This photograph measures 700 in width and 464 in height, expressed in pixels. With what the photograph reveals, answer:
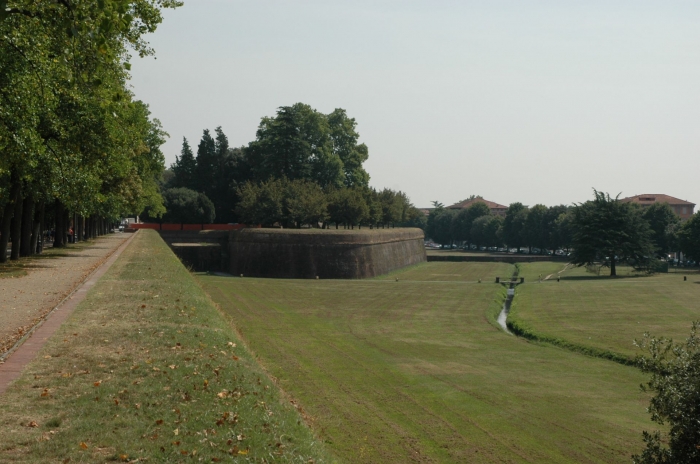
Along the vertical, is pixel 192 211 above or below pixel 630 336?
above

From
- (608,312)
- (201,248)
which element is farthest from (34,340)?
(201,248)

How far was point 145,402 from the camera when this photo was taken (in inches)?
316

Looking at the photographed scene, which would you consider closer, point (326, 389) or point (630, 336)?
point (326, 389)

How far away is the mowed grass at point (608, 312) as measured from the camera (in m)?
27.7

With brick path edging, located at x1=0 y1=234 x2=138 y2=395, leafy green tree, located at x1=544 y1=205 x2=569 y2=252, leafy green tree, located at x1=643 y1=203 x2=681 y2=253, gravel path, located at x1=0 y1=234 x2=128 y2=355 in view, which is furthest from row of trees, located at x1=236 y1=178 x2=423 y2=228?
brick path edging, located at x1=0 y1=234 x2=138 y2=395

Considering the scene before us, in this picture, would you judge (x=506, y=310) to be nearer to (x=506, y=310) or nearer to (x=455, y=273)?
(x=506, y=310)

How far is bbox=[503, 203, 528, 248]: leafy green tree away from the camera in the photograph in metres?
116

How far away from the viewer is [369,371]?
19734 mm

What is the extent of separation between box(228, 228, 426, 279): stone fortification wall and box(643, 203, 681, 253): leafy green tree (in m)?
48.5

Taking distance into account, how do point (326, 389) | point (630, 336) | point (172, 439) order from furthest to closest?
point (630, 336)
point (326, 389)
point (172, 439)

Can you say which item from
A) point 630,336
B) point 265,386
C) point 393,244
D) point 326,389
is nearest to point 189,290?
point 326,389

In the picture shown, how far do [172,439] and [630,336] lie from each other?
78.3ft

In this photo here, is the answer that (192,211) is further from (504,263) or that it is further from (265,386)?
(265,386)

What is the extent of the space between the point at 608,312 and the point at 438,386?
19074 mm
